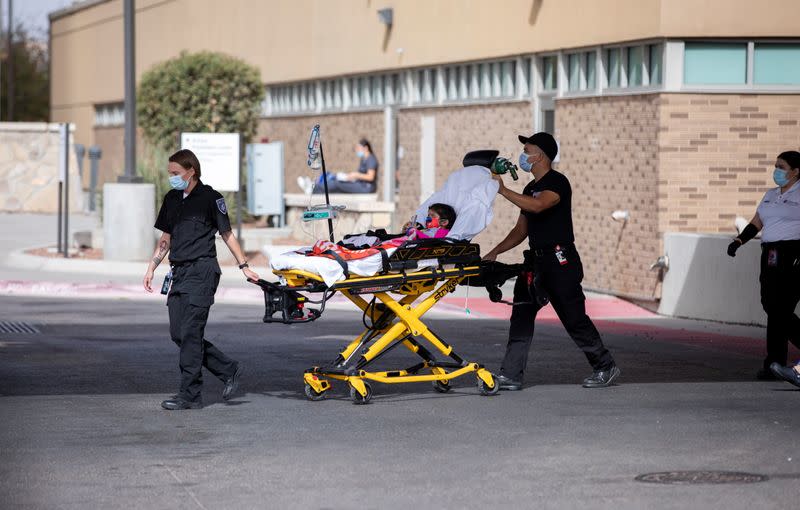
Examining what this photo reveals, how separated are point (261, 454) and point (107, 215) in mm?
15547

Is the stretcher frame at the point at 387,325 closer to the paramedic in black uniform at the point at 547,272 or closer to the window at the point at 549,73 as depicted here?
the paramedic in black uniform at the point at 547,272

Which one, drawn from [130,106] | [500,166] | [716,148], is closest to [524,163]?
[500,166]

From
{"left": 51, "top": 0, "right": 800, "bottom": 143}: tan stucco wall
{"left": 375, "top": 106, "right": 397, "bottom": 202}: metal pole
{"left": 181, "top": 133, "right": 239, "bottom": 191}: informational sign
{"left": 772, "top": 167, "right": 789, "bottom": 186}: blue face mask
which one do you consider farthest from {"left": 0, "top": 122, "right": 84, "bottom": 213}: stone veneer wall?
{"left": 772, "top": 167, "right": 789, "bottom": 186}: blue face mask

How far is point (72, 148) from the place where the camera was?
40.9 metres

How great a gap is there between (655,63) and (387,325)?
32.0 ft

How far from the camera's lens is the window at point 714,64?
2056 centimetres

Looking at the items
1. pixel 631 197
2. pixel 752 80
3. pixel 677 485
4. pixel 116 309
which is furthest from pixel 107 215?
pixel 677 485

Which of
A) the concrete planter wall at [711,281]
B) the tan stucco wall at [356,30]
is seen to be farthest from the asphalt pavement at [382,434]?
the tan stucco wall at [356,30]

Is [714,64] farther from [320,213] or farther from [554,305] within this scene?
[320,213]

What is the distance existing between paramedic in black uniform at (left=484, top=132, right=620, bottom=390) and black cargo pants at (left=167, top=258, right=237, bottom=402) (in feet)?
7.20

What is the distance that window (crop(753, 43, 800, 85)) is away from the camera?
67.5 ft

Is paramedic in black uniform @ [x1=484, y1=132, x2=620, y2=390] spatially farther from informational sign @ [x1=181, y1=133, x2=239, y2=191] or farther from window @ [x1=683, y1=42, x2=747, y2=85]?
informational sign @ [x1=181, y1=133, x2=239, y2=191]

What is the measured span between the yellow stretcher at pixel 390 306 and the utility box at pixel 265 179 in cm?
1738

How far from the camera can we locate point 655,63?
20.9 m
